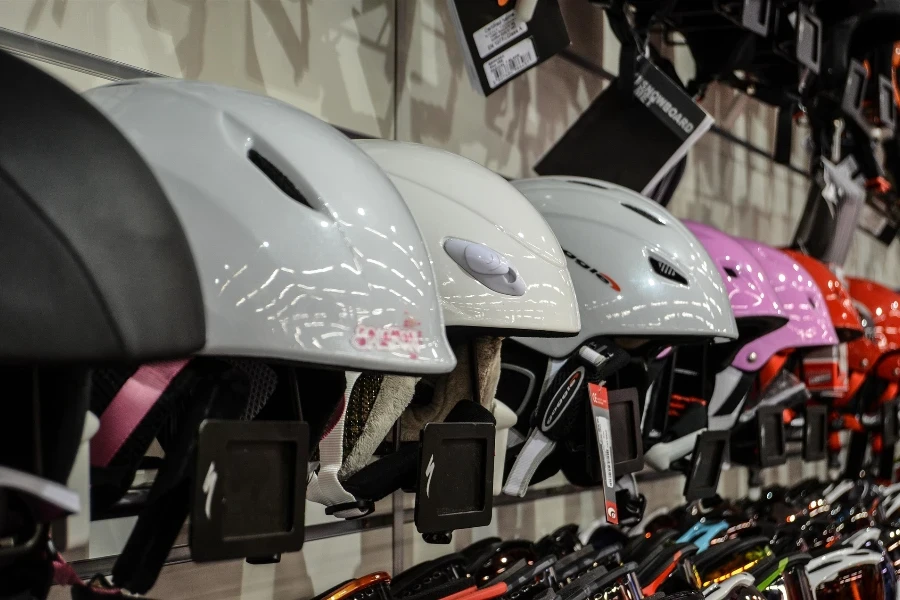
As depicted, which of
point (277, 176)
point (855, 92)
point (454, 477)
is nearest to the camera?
point (277, 176)

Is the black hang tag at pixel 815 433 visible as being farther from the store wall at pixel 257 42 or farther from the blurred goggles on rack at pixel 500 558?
the store wall at pixel 257 42

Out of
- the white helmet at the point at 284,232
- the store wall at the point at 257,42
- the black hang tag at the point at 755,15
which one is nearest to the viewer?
the white helmet at the point at 284,232

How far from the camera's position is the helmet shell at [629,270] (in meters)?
1.41

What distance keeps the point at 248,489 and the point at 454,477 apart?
12.2 inches

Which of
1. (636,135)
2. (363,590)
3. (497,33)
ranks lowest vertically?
(363,590)

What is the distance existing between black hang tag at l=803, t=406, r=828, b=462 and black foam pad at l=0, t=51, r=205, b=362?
1605 mm

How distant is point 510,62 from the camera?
150 cm

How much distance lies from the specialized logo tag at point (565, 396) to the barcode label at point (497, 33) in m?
0.48

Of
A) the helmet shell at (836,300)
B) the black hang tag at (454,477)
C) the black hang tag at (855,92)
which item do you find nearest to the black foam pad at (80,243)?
the black hang tag at (454,477)

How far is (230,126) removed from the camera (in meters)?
0.88

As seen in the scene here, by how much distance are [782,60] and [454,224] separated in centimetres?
139

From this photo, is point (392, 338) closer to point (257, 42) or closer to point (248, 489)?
point (248, 489)

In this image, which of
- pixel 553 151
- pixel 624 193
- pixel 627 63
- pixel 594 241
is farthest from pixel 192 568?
pixel 627 63

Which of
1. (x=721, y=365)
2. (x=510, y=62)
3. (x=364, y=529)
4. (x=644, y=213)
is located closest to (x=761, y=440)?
(x=721, y=365)
